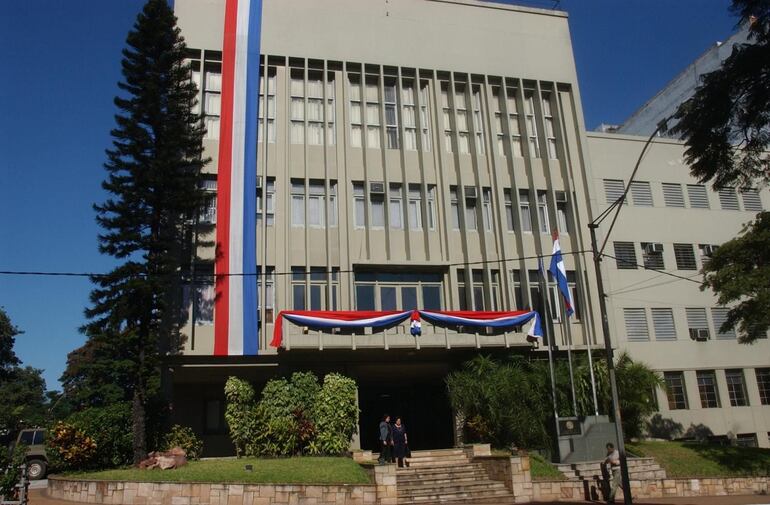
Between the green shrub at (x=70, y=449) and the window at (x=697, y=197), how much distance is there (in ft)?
90.6

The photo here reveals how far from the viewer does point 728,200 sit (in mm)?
31531

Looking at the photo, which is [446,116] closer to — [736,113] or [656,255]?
[656,255]

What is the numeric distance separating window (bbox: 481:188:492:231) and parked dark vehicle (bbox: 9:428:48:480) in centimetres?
1965

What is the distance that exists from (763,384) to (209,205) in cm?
2550

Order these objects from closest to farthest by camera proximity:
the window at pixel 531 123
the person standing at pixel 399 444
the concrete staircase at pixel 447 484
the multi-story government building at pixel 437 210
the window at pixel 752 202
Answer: the concrete staircase at pixel 447 484
the person standing at pixel 399 444
the multi-story government building at pixel 437 210
the window at pixel 531 123
the window at pixel 752 202

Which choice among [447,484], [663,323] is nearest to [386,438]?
Answer: [447,484]

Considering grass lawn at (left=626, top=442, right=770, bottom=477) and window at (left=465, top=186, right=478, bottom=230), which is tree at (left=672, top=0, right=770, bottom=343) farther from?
window at (left=465, top=186, right=478, bottom=230)

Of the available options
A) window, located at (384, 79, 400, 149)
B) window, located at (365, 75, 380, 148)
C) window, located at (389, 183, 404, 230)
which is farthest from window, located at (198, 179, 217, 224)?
window, located at (384, 79, 400, 149)

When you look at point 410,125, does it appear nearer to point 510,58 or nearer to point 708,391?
point 510,58

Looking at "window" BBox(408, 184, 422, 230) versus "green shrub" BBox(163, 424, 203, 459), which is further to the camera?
"window" BBox(408, 184, 422, 230)

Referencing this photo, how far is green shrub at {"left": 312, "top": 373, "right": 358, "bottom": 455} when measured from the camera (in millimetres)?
20312

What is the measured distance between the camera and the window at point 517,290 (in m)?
25.7

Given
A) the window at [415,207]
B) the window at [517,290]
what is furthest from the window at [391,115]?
the window at [517,290]

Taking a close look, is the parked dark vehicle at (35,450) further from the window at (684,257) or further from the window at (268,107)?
the window at (684,257)
